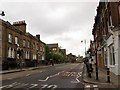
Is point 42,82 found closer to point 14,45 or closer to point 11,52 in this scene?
point 11,52

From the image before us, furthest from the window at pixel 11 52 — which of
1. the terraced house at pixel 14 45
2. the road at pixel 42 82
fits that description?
the road at pixel 42 82

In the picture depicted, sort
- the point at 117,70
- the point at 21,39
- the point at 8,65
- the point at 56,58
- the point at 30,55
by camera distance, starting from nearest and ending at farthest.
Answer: the point at 117,70, the point at 8,65, the point at 21,39, the point at 30,55, the point at 56,58

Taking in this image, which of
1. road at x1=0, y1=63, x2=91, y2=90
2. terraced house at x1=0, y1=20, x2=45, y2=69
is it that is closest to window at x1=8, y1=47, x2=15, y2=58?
terraced house at x1=0, y1=20, x2=45, y2=69

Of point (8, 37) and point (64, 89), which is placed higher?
point (8, 37)

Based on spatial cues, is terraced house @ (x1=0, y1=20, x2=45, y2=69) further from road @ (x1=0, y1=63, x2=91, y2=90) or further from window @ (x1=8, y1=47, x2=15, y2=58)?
road @ (x1=0, y1=63, x2=91, y2=90)

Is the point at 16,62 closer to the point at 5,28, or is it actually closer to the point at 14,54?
the point at 14,54

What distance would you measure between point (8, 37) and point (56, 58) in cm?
4296

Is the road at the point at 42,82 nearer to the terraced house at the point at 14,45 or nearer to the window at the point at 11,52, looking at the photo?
the terraced house at the point at 14,45

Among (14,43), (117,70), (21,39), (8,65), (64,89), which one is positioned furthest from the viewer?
(21,39)

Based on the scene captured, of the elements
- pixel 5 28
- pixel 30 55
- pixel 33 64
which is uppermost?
pixel 5 28

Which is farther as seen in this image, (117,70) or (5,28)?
(5,28)

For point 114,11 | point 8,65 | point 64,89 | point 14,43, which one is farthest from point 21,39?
point 64,89

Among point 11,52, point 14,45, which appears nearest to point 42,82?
point 11,52

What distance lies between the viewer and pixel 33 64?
39969mm
